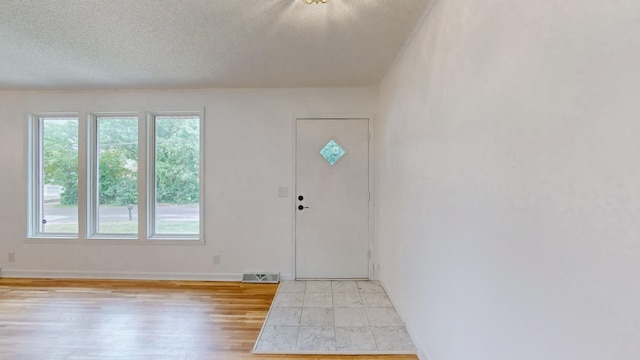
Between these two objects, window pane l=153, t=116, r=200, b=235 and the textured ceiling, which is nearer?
the textured ceiling

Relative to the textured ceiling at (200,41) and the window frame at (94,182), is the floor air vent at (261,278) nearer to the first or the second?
the window frame at (94,182)

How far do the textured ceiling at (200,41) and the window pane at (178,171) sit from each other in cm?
56

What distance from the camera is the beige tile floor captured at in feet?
7.47

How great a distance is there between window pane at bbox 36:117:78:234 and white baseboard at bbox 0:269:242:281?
0.52 metres

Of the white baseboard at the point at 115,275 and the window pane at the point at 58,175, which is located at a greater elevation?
the window pane at the point at 58,175

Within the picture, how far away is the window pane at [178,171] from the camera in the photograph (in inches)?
153

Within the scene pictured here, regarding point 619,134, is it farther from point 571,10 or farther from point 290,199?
point 290,199

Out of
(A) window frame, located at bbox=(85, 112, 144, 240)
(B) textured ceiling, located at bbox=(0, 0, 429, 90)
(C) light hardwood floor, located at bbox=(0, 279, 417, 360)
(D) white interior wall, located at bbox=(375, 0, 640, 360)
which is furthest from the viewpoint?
(A) window frame, located at bbox=(85, 112, 144, 240)

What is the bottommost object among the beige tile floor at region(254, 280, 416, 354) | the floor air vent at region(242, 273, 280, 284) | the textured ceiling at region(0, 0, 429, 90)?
the beige tile floor at region(254, 280, 416, 354)

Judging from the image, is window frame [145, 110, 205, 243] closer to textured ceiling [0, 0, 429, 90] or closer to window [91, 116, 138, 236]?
window [91, 116, 138, 236]

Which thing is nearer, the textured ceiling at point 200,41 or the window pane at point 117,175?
the textured ceiling at point 200,41

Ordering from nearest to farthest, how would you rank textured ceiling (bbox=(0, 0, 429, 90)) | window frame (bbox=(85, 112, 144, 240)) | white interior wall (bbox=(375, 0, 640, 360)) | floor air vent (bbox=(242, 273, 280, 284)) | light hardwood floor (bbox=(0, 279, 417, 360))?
white interior wall (bbox=(375, 0, 640, 360)) → textured ceiling (bbox=(0, 0, 429, 90)) → light hardwood floor (bbox=(0, 279, 417, 360)) → floor air vent (bbox=(242, 273, 280, 284)) → window frame (bbox=(85, 112, 144, 240))

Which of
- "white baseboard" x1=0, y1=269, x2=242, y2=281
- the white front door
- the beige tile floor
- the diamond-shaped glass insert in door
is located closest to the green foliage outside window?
"white baseboard" x1=0, y1=269, x2=242, y2=281

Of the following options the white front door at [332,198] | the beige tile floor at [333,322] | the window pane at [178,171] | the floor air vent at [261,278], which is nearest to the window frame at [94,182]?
the window pane at [178,171]
